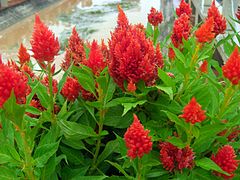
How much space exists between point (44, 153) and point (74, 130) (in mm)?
113

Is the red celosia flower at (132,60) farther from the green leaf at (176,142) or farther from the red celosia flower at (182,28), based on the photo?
the red celosia flower at (182,28)

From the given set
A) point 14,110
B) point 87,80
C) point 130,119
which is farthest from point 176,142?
point 14,110

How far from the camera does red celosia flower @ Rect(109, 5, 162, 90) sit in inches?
33.9

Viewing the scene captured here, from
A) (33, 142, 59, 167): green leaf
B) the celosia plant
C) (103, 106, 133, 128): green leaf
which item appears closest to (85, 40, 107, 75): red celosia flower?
the celosia plant

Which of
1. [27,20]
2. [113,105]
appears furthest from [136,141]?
[27,20]

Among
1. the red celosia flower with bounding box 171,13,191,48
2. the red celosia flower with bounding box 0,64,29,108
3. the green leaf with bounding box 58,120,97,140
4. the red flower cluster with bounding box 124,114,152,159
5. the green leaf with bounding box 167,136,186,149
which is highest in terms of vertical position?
the red celosia flower with bounding box 0,64,29,108

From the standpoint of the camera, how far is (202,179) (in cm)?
90

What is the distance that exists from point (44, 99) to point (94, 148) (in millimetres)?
196

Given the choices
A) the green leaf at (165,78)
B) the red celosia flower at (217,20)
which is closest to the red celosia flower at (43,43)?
the green leaf at (165,78)

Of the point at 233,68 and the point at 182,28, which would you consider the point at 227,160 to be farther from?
the point at 182,28

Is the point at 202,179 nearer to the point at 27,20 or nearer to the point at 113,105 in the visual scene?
the point at 113,105

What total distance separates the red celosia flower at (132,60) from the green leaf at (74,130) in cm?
14

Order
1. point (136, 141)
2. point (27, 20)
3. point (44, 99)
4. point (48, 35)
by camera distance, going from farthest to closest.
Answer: point (27, 20), point (44, 99), point (48, 35), point (136, 141)

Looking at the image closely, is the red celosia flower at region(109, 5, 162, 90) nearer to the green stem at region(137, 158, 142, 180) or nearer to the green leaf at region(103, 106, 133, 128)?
the green leaf at region(103, 106, 133, 128)
